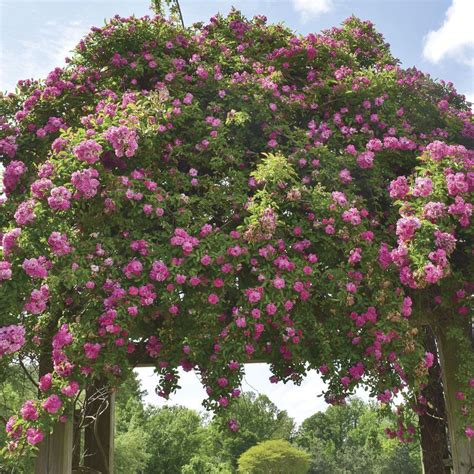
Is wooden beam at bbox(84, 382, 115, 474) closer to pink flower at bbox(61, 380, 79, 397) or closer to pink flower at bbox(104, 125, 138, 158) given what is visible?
pink flower at bbox(61, 380, 79, 397)

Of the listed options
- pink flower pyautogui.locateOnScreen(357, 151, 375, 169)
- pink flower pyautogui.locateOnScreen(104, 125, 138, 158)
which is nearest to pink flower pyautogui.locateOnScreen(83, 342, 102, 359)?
pink flower pyautogui.locateOnScreen(104, 125, 138, 158)

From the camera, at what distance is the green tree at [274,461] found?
24.4 meters

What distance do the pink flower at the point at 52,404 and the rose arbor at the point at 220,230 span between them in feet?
0.08

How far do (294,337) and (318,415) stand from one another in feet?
117

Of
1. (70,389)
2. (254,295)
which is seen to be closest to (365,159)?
(254,295)

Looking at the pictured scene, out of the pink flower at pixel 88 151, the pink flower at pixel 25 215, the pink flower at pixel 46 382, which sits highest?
the pink flower at pixel 88 151

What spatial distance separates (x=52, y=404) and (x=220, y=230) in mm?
1740

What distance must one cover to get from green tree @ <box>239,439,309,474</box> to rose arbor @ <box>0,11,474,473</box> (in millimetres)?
20417

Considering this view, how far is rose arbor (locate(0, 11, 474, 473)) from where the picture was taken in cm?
400

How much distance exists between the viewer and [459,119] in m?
5.96

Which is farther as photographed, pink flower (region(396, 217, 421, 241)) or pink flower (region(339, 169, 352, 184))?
pink flower (region(339, 169, 352, 184))

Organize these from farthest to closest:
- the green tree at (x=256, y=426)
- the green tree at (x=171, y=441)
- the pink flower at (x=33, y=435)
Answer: the green tree at (x=256, y=426)
the green tree at (x=171, y=441)
the pink flower at (x=33, y=435)

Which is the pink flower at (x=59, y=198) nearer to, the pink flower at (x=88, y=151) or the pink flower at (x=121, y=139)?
the pink flower at (x=88, y=151)

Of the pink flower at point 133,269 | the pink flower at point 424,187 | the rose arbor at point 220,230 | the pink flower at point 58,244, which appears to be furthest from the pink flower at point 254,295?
the pink flower at point 424,187
